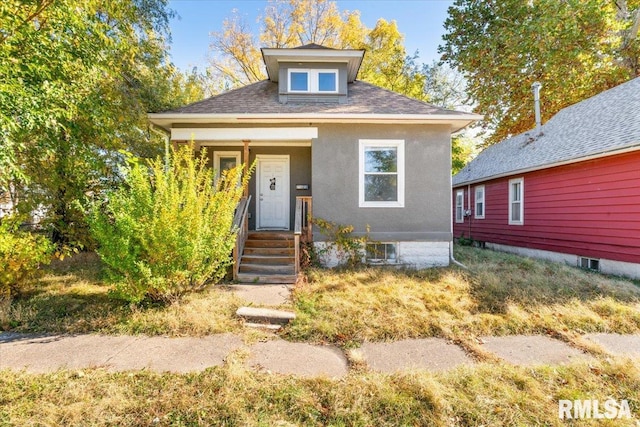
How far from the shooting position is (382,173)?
24.1 feet

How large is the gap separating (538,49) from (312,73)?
37.5 feet

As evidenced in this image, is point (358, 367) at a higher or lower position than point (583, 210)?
lower

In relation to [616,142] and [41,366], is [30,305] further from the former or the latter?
[616,142]

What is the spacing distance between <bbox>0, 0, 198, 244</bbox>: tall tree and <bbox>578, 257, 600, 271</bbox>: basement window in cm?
1128

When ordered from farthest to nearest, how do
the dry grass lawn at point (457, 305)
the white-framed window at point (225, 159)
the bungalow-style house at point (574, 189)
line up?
1. the white-framed window at point (225, 159)
2. the bungalow-style house at point (574, 189)
3. the dry grass lawn at point (457, 305)

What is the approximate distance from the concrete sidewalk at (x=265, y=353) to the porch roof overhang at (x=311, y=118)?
498 centimetres

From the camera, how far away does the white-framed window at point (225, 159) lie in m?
8.62

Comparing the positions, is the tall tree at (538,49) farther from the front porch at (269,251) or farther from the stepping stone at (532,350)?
the stepping stone at (532,350)

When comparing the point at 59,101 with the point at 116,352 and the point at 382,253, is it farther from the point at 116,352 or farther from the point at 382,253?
the point at 382,253

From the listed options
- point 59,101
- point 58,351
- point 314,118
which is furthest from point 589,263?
point 59,101

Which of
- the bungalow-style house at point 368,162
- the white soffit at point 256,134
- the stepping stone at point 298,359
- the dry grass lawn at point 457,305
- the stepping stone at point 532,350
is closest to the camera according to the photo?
the stepping stone at point 298,359

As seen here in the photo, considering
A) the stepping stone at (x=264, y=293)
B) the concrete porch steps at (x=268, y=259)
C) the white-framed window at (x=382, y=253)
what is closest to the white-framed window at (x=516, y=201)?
the white-framed window at (x=382, y=253)

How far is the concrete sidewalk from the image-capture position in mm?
3109

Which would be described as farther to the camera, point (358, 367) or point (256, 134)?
point (256, 134)
